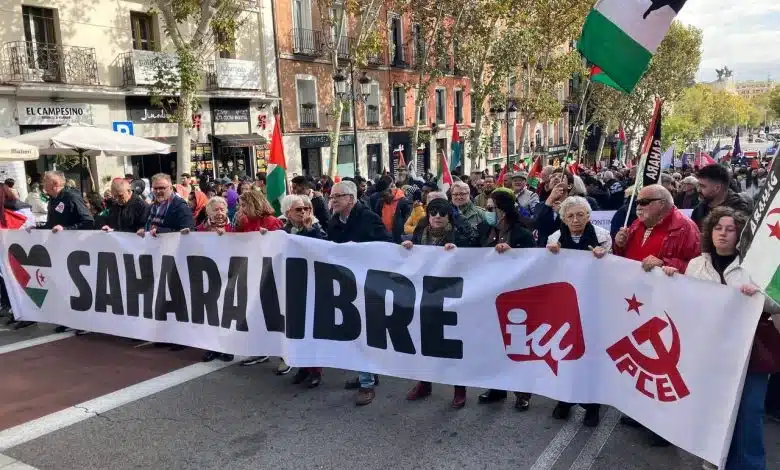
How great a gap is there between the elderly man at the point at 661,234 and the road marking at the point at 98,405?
3.67m

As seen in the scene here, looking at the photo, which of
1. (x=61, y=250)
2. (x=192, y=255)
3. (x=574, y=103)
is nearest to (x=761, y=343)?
(x=192, y=255)

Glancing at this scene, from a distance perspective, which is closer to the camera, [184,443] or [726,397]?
[726,397]

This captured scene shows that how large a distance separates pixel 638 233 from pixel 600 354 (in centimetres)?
98

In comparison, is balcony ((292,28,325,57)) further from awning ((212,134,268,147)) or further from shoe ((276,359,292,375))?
shoe ((276,359,292,375))

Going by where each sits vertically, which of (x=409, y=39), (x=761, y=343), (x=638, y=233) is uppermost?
(x=409, y=39)

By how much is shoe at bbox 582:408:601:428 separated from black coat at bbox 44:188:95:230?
5860mm

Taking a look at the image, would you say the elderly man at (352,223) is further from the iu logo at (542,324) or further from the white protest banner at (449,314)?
the iu logo at (542,324)

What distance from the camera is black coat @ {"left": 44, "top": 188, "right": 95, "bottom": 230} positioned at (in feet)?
23.6

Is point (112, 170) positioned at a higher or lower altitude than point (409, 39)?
lower

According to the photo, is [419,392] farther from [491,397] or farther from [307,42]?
[307,42]

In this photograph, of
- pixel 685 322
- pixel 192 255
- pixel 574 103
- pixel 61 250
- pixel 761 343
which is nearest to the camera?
pixel 761 343

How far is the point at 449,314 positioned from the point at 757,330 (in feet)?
6.36

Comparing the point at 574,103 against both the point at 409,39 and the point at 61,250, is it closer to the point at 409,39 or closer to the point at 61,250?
the point at 409,39

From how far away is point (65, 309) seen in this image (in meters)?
6.67
